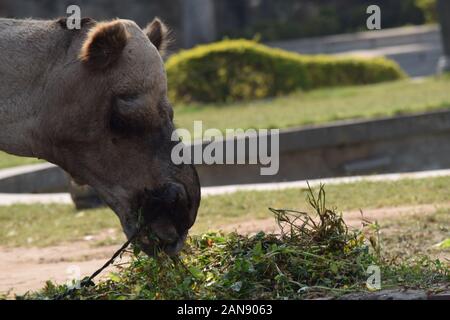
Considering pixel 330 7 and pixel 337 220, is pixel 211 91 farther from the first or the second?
pixel 330 7

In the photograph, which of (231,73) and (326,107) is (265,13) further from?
(326,107)

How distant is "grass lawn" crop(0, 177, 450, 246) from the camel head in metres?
3.16

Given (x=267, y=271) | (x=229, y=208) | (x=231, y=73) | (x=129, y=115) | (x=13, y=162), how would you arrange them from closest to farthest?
(x=129, y=115) < (x=267, y=271) < (x=229, y=208) < (x=13, y=162) < (x=231, y=73)

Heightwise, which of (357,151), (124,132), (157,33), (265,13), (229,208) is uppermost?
(265,13)

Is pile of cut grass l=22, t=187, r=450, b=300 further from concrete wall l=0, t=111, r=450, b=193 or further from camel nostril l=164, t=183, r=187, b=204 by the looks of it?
concrete wall l=0, t=111, r=450, b=193

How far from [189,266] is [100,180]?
705 mm

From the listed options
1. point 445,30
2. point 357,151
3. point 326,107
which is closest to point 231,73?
point 326,107

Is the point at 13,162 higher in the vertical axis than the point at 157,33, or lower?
lower

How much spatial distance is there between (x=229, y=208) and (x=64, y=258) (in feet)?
7.00

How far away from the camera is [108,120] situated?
6.20m

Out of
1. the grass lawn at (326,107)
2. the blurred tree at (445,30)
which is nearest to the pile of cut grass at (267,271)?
the grass lawn at (326,107)

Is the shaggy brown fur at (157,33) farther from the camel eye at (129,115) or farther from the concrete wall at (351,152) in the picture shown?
the concrete wall at (351,152)

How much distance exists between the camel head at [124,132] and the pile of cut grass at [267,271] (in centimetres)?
23

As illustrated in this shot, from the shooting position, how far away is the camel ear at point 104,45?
19.8 feet
